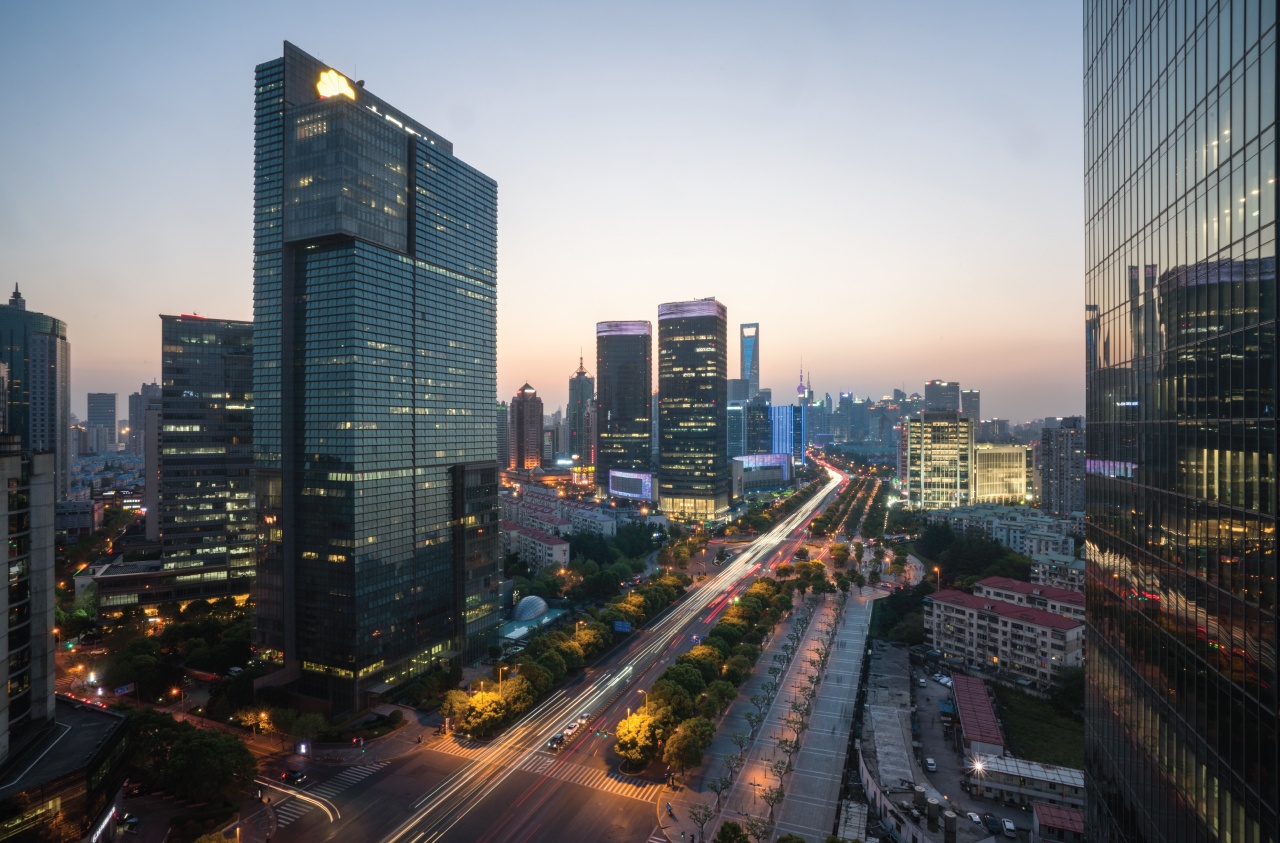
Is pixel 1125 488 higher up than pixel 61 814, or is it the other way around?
pixel 1125 488

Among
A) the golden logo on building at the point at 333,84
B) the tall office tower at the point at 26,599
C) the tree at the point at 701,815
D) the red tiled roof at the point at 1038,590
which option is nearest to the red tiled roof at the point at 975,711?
the red tiled roof at the point at 1038,590

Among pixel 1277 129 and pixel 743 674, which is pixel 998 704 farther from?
pixel 1277 129

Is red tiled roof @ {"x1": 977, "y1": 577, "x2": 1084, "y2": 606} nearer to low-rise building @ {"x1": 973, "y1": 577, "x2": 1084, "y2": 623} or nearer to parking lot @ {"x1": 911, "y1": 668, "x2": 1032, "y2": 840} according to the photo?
low-rise building @ {"x1": 973, "y1": 577, "x2": 1084, "y2": 623}

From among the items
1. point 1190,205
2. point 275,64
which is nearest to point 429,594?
point 275,64

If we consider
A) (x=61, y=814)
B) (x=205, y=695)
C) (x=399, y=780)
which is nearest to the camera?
(x=61, y=814)

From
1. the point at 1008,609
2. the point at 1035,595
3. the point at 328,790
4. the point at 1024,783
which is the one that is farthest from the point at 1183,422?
the point at 1035,595

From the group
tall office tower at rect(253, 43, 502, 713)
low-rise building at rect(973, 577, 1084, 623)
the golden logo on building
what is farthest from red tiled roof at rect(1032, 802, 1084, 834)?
the golden logo on building

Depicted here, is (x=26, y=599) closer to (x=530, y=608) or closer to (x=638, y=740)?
(x=638, y=740)

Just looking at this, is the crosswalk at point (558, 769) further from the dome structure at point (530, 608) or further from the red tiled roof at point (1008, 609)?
the red tiled roof at point (1008, 609)
